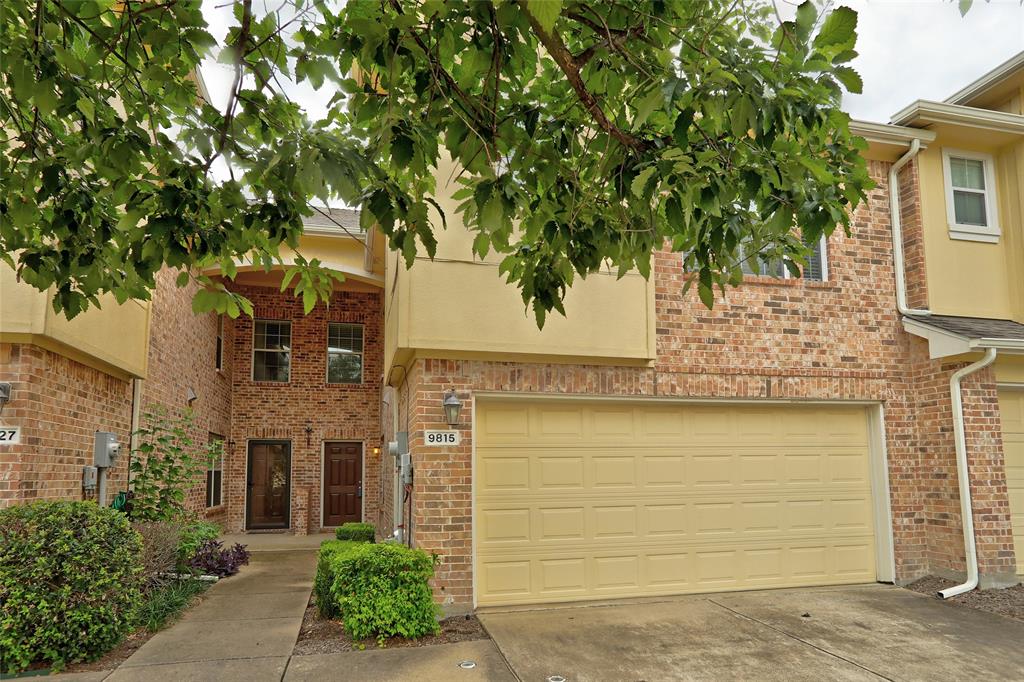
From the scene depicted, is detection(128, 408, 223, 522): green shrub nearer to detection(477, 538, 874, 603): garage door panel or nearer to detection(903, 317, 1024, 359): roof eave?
detection(477, 538, 874, 603): garage door panel

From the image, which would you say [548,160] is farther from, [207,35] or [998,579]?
[998,579]

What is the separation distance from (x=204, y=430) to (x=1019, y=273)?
43.7 feet

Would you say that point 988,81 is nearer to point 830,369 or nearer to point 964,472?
point 830,369

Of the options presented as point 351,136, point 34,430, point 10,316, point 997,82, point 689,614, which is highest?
point 997,82

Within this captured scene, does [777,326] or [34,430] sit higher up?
[777,326]

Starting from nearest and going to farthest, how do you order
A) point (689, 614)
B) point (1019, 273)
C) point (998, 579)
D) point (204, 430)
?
point (689, 614) < point (998, 579) < point (1019, 273) < point (204, 430)

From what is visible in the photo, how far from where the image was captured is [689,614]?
736 centimetres

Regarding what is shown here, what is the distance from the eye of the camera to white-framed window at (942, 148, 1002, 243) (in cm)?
938

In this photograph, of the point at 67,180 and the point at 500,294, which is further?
the point at 500,294

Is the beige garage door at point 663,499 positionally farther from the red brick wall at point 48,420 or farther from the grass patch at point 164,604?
the red brick wall at point 48,420

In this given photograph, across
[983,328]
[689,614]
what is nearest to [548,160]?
→ [689,614]

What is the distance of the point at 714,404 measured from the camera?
8.58 m

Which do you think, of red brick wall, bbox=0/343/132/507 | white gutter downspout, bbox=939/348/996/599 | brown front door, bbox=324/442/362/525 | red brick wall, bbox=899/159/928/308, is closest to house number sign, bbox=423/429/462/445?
red brick wall, bbox=0/343/132/507

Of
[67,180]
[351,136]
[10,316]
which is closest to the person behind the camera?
[67,180]
